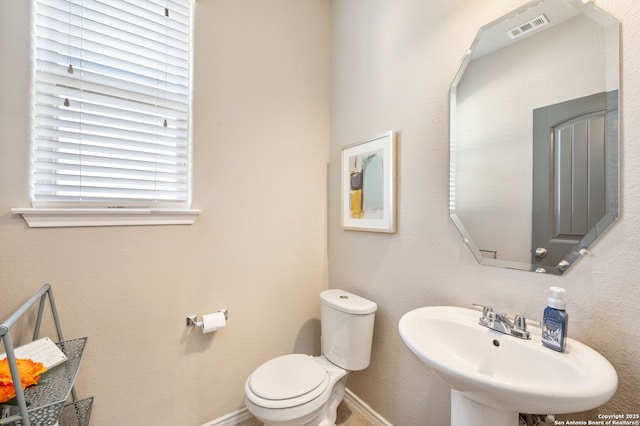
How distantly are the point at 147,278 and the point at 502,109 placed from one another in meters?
1.78

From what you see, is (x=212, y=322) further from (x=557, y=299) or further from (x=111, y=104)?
(x=557, y=299)

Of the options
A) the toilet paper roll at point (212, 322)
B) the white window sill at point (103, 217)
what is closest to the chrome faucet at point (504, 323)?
the toilet paper roll at point (212, 322)

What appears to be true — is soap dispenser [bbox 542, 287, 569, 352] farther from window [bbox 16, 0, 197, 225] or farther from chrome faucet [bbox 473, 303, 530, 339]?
window [bbox 16, 0, 197, 225]

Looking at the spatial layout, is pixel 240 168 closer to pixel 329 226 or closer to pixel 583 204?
pixel 329 226

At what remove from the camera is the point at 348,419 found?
1.58 meters

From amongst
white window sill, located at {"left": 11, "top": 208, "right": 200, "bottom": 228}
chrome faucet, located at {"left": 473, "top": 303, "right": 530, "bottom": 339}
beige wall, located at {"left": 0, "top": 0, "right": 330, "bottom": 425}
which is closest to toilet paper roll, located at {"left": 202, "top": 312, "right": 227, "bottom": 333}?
beige wall, located at {"left": 0, "top": 0, "right": 330, "bottom": 425}

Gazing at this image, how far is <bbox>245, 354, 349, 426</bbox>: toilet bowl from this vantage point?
1.13 meters

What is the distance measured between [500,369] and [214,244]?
1.40 metres

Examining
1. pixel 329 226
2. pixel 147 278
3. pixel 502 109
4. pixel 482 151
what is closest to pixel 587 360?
pixel 482 151

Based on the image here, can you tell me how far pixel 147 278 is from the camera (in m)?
1.31

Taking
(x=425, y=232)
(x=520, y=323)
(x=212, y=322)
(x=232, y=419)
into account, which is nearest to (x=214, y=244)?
(x=212, y=322)

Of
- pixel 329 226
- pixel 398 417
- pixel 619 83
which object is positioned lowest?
pixel 398 417

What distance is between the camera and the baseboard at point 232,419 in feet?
4.89

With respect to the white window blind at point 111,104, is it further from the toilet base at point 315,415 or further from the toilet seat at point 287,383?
the toilet base at point 315,415
